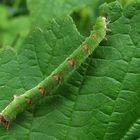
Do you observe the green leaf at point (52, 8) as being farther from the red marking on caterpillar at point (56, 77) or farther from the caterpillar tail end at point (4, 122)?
the caterpillar tail end at point (4, 122)

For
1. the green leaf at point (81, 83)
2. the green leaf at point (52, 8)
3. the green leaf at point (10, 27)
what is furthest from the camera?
the green leaf at point (10, 27)

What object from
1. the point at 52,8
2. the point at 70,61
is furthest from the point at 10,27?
the point at 70,61

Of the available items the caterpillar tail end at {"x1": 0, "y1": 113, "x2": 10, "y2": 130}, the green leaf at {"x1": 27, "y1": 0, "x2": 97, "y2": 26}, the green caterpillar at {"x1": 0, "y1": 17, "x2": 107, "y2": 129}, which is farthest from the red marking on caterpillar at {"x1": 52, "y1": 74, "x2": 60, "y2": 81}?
the green leaf at {"x1": 27, "y1": 0, "x2": 97, "y2": 26}

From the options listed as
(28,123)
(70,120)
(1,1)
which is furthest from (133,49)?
(1,1)

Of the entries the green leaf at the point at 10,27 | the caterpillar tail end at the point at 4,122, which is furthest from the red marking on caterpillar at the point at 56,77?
the green leaf at the point at 10,27

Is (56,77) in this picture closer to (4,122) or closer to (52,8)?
(4,122)

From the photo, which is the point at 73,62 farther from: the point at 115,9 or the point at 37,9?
the point at 37,9
